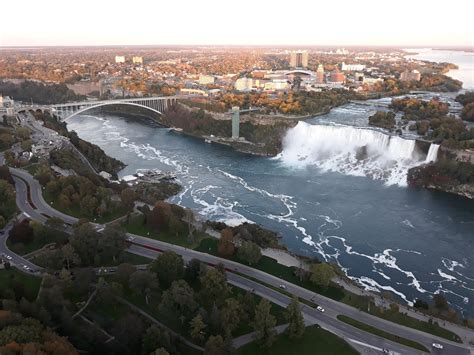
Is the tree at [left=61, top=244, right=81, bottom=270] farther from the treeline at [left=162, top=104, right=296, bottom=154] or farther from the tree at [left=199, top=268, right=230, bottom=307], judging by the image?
the treeline at [left=162, top=104, right=296, bottom=154]

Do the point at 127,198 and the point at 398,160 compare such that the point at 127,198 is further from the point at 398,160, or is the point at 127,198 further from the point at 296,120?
the point at 296,120

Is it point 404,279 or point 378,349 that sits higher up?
point 378,349

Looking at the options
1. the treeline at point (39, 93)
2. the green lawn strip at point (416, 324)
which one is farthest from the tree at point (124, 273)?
the treeline at point (39, 93)

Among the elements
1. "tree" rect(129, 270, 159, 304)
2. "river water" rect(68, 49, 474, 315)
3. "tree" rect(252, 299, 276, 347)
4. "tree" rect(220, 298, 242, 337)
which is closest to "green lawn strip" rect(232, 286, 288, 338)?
"tree" rect(220, 298, 242, 337)

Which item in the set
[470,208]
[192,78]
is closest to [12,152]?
[470,208]

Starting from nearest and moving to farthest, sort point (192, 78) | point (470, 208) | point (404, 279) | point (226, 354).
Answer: point (226, 354) < point (404, 279) < point (470, 208) < point (192, 78)
